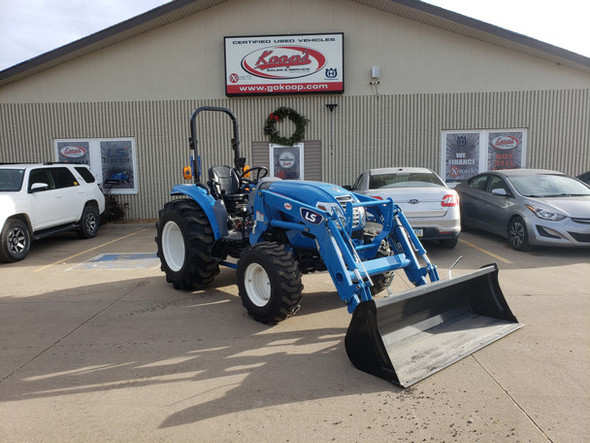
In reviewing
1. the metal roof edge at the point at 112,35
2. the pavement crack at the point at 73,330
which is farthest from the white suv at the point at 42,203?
the metal roof edge at the point at 112,35

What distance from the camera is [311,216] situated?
4332 millimetres

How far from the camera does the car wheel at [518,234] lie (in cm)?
792

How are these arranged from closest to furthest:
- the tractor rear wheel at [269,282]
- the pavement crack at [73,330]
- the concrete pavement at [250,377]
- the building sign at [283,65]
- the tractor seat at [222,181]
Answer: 1. the concrete pavement at [250,377]
2. the pavement crack at [73,330]
3. the tractor rear wheel at [269,282]
4. the tractor seat at [222,181]
5. the building sign at [283,65]

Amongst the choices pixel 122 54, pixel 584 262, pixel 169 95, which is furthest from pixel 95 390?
pixel 122 54


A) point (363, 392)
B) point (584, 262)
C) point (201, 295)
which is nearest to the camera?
point (363, 392)

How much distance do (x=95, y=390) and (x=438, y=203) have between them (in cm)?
590

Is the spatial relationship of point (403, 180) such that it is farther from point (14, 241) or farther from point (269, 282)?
point (14, 241)

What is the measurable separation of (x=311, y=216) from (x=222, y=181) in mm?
2237

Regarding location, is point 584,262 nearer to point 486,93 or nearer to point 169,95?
point 486,93

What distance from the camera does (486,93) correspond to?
41.1 feet

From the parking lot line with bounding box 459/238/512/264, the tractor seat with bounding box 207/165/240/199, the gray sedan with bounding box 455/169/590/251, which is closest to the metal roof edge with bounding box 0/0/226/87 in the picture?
the tractor seat with bounding box 207/165/240/199

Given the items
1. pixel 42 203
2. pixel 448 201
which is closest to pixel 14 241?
pixel 42 203

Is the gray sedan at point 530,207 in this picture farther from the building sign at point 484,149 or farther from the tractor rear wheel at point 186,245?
the tractor rear wheel at point 186,245

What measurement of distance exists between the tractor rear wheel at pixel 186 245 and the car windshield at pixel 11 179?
418cm
